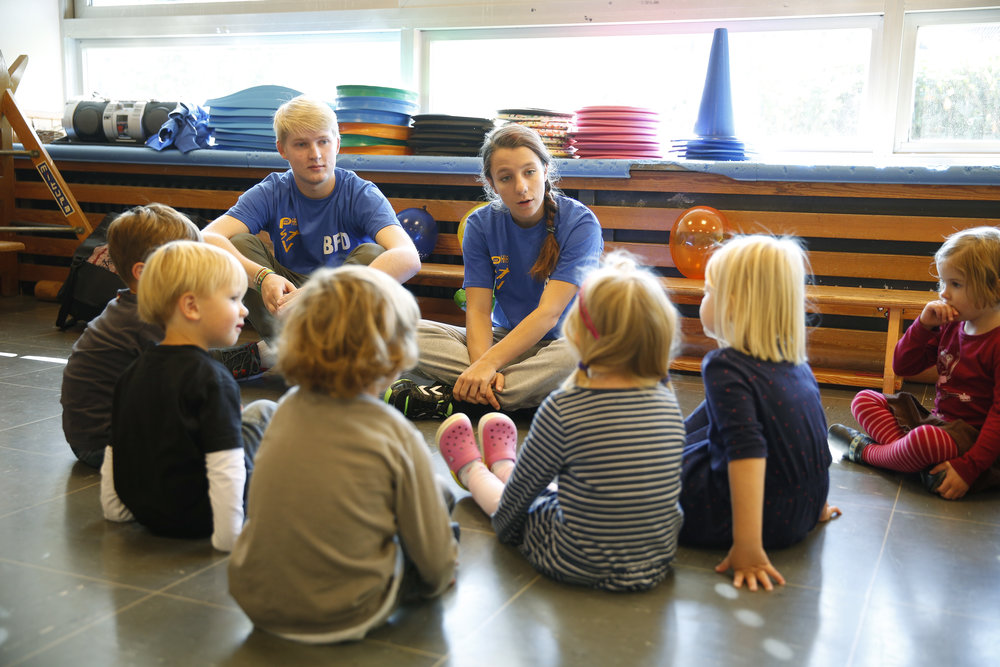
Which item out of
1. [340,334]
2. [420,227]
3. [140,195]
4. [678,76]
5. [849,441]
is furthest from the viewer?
[140,195]

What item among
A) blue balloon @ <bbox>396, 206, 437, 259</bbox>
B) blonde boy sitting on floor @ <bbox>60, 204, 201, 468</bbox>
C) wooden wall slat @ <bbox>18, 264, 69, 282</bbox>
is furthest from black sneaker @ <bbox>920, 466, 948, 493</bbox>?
wooden wall slat @ <bbox>18, 264, 69, 282</bbox>

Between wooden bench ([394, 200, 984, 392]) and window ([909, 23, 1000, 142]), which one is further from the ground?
window ([909, 23, 1000, 142])

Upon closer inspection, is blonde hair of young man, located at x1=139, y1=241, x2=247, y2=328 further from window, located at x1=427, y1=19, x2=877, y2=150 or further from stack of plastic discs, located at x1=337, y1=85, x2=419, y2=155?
window, located at x1=427, y1=19, x2=877, y2=150

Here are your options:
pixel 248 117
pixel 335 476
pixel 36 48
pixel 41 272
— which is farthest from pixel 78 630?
pixel 36 48

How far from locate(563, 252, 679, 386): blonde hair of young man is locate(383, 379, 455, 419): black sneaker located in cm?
122

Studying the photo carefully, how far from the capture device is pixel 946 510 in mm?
1940

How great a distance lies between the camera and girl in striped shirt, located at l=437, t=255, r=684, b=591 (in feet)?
4.62

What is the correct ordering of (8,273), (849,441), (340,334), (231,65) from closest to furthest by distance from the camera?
(340,334)
(849,441)
(231,65)
(8,273)

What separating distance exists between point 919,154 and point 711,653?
2858mm

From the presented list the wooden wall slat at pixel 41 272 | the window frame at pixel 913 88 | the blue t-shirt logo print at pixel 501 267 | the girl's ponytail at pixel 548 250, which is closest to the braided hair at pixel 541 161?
the girl's ponytail at pixel 548 250

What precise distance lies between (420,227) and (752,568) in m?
2.46

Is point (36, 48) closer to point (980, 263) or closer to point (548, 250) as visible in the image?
point (548, 250)

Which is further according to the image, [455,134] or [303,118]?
[455,134]

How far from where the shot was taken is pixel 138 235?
195 cm
